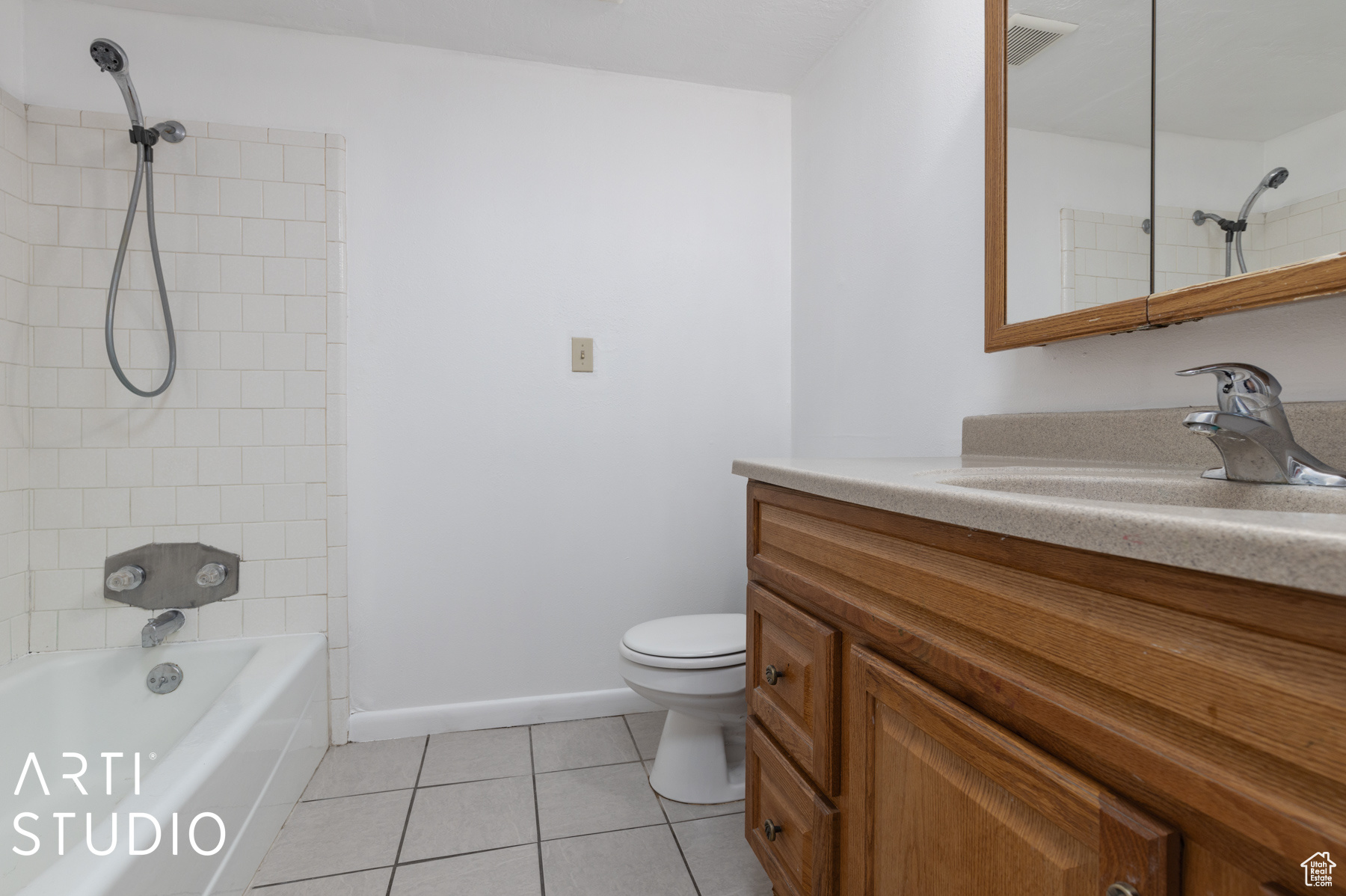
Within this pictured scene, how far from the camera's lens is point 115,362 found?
164cm

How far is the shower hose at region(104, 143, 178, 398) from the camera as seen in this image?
1630 millimetres

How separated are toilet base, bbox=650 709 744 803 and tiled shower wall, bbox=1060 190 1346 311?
124 centimetres

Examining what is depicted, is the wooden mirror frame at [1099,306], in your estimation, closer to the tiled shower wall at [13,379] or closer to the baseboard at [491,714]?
the baseboard at [491,714]

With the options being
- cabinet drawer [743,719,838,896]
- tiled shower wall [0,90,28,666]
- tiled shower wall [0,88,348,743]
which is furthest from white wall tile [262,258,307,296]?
cabinet drawer [743,719,838,896]

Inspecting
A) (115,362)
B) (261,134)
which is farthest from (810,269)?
(115,362)

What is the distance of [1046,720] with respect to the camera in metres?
0.54

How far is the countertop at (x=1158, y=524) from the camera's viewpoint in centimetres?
35

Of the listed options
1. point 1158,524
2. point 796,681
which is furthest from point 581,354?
point 1158,524

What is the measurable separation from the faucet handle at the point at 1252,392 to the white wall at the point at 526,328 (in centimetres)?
151

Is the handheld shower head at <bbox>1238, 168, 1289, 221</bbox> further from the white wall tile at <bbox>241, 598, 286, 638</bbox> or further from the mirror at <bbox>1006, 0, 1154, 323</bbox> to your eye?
the white wall tile at <bbox>241, 598, 286, 638</bbox>

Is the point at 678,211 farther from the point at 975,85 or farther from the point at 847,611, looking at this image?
the point at 847,611

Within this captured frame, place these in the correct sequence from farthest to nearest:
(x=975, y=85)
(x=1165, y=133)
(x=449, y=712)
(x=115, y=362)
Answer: (x=449, y=712), (x=115, y=362), (x=975, y=85), (x=1165, y=133)

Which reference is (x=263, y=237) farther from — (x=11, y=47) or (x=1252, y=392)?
(x=1252, y=392)

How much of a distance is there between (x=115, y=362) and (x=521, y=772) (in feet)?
4.87
